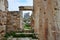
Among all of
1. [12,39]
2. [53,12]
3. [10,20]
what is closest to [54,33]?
[53,12]

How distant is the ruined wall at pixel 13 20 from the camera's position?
1180cm

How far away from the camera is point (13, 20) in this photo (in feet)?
39.5

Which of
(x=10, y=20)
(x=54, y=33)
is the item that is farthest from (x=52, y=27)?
(x=10, y=20)

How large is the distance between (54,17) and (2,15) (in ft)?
10.6

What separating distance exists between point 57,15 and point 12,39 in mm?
4607

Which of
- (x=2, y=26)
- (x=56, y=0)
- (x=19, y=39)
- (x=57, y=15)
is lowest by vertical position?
(x=19, y=39)

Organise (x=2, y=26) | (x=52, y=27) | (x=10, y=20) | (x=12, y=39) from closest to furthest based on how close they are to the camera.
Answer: (x=52, y=27)
(x=2, y=26)
(x=12, y=39)
(x=10, y=20)

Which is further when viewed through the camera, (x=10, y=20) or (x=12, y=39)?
(x=10, y=20)

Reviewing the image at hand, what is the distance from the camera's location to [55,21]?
87.9 inches

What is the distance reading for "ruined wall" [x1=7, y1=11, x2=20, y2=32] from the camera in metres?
11.8

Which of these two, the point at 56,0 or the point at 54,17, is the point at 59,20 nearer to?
the point at 54,17

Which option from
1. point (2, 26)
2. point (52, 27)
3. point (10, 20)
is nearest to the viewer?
point (52, 27)

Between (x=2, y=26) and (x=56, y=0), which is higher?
(x=56, y=0)

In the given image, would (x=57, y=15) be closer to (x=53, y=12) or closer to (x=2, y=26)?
(x=53, y=12)
